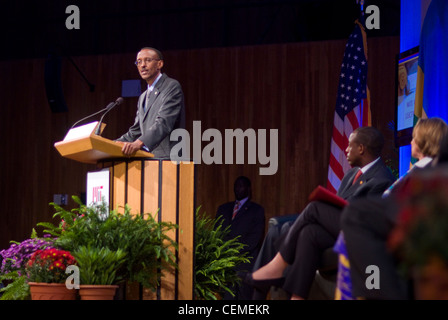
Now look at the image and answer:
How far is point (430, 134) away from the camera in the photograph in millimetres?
2961

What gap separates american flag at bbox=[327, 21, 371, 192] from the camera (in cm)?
642

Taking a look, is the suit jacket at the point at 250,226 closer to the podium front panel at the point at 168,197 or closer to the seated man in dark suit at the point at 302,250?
the podium front panel at the point at 168,197

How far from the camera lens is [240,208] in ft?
21.7

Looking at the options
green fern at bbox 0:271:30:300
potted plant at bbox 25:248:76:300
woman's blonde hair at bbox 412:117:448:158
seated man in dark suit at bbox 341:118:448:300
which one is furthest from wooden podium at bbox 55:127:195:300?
seated man in dark suit at bbox 341:118:448:300

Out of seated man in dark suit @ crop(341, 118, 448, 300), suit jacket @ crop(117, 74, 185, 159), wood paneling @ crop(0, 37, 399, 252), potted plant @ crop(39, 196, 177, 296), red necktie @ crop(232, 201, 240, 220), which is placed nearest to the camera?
seated man in dark suit @ crop(341, 118, 448, 300)

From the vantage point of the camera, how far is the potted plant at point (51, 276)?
3119 mm

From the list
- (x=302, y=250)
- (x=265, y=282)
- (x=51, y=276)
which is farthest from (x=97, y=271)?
(x=302, y=250)

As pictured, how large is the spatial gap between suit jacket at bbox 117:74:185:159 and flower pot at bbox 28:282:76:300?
3.34 ft

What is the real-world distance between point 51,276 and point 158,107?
130cm

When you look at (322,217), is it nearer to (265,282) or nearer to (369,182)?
(265,282)

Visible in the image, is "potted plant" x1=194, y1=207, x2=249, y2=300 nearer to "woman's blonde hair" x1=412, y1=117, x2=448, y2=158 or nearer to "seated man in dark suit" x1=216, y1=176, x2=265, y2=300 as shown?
"woman's blonde hair" x1=412, y1=117, x2=448, y2=158

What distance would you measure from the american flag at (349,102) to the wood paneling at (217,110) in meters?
0.64

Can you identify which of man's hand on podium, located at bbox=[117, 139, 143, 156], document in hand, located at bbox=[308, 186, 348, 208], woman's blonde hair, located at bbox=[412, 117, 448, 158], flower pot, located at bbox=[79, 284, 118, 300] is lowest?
flower pot, located at bbox=[79, 284, 118, 300]

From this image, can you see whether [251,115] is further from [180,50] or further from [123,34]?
[123,34]
